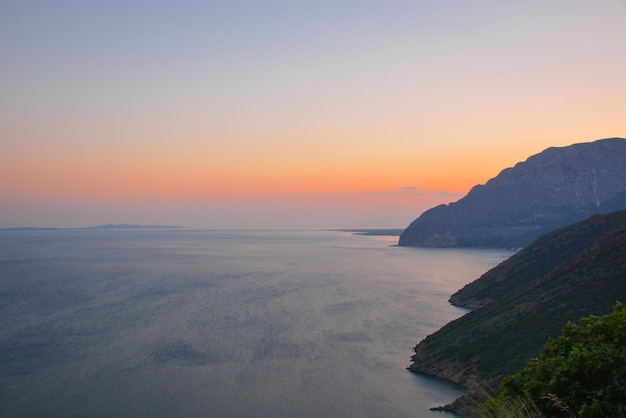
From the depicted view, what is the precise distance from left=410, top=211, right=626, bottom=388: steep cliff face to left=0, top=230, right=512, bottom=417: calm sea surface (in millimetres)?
3522

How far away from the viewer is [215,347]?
6881 centimetres

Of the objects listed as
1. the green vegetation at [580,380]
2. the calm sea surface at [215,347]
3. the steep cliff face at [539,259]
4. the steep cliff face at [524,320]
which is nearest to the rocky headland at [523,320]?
the steep cliff face at [524,320]

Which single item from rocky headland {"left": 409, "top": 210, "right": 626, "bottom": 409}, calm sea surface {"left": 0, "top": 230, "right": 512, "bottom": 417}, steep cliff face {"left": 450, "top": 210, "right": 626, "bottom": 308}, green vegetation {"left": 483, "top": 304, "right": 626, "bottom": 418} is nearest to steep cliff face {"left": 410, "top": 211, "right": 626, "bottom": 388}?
rocky headland {"left": 409, "top": 210, "right": 626, "bottom": 409}

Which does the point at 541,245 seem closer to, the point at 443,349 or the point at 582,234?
the point at 582,234

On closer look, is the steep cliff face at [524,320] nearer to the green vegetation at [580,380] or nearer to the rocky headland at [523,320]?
the rocky headland at [523,320]

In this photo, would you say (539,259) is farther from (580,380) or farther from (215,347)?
(580,380)

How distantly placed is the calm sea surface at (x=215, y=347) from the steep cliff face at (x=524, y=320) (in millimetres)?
3522

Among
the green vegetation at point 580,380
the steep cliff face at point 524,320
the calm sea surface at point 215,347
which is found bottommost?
the calm sea surface at point 215,347

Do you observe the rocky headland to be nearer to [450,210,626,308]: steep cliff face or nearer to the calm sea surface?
the calm sea surface

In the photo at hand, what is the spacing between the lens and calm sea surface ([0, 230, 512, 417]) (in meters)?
47.9

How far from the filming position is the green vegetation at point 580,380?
40.5ft

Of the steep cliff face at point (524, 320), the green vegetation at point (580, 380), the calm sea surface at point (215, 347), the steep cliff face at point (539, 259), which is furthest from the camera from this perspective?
the steep cliff face at point (539, 259)

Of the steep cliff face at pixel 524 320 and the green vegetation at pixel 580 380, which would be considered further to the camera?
the steep cliff face at pixel 524 320

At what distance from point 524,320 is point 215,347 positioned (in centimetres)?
4191
